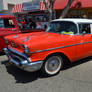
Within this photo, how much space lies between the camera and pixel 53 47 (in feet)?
11.7

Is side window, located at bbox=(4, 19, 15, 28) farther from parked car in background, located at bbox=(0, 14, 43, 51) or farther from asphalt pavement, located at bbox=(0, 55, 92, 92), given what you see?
asphalt pavement, located at bbox=(0, 55, 92, 92)

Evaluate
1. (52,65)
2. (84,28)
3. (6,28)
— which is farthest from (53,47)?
(6,28)

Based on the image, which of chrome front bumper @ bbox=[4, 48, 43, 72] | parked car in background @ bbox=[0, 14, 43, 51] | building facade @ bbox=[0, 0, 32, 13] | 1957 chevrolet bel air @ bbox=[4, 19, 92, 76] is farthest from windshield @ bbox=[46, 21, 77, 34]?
building facade @ bbox=[0, 0, 32, 13]

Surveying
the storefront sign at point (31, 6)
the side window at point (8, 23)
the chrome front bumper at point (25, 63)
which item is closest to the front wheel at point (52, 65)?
the chrome front bumper at point (25, 63)

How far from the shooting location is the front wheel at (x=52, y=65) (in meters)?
3.67

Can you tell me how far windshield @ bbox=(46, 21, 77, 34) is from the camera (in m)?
4.26

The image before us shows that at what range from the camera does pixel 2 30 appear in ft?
19.3

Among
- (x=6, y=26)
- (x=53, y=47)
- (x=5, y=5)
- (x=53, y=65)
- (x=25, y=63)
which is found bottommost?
(x=53, y=65)

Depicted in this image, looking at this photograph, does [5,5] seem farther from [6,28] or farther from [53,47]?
[53,47]

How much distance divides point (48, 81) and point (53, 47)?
→ 3.12 feet

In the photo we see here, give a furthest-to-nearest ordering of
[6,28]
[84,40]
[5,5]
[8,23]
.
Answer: [5,5], [8,23], [6,28], [84,40]

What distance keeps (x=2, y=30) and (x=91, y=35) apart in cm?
384

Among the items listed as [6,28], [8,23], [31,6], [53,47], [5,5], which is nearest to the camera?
[53,47]

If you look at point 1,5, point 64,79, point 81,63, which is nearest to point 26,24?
point 1,5
